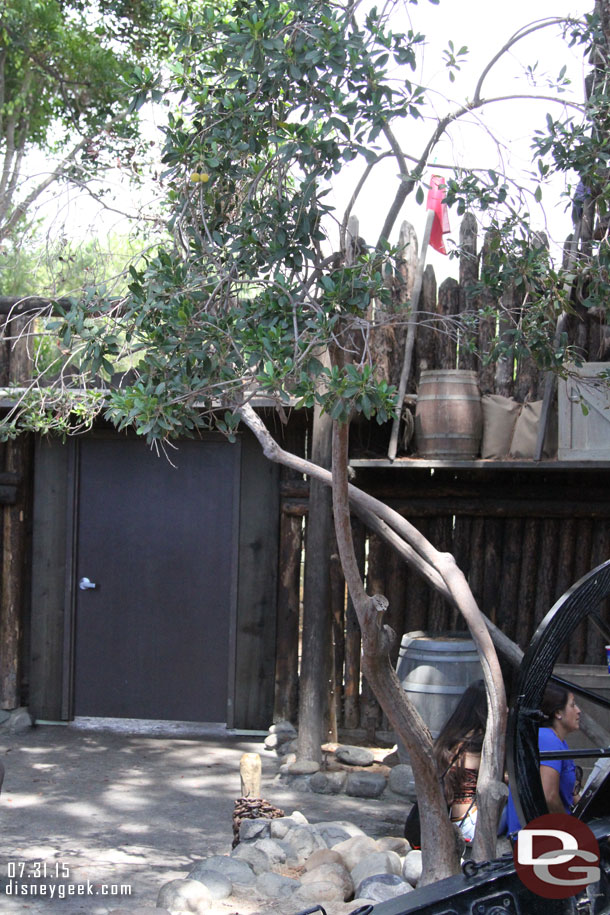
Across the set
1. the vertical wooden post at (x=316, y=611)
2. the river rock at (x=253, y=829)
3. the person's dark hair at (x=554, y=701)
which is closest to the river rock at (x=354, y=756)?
the vertical wooden post at (x=316, y=611)

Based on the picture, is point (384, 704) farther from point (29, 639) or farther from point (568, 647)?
point (29, 639)

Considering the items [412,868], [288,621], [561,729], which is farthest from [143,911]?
[288,621]

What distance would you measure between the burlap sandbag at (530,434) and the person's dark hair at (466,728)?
218 cm

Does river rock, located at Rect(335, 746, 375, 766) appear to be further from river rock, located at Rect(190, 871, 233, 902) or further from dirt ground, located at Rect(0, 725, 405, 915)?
river rock, located at Rect(190, 871, 233, 902)

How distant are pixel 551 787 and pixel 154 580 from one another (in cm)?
506

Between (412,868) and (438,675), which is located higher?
(438,675)

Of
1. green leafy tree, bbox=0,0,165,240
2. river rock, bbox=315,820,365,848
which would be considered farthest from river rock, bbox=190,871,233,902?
green leafy tree, bbox=0,0,165,240

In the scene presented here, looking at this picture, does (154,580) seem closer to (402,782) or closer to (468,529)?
(468,529)

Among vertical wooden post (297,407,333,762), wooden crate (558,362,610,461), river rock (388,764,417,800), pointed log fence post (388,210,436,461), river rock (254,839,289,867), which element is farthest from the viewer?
vertical wooden post (297,407,333,762)

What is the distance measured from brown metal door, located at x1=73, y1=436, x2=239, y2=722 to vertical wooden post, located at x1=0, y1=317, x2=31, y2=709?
0.50 m

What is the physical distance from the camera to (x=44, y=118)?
14.5 m

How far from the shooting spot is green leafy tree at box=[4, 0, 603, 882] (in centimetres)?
365

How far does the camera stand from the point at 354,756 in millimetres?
7000

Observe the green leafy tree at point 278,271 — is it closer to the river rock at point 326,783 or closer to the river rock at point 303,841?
the river rock at point 303,841
